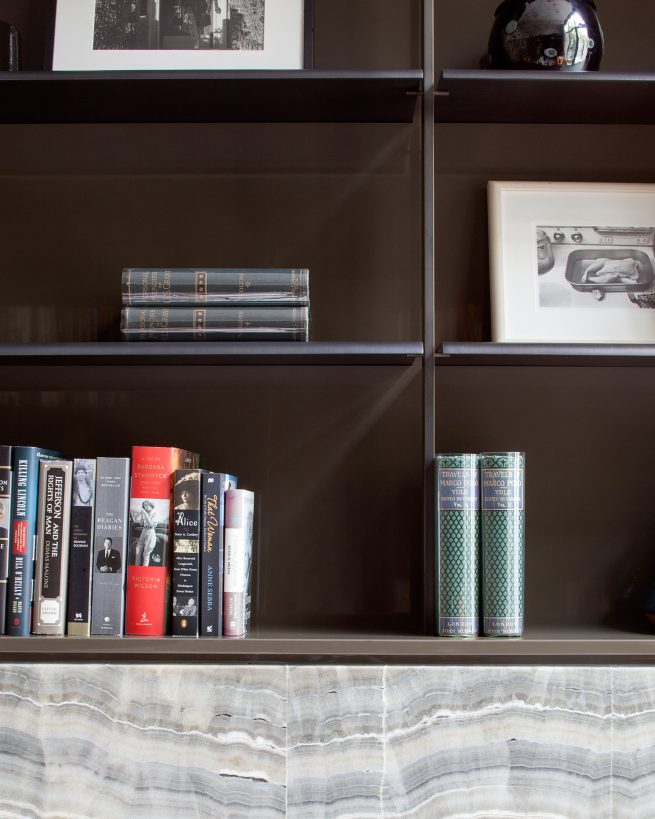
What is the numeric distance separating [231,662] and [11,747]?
384 millimetres

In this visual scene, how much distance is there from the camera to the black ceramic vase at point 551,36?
64.9 inches

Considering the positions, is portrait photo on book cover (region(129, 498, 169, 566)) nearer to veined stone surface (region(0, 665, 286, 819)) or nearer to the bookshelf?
veined stone surface (region(0, 665, 286, 819))

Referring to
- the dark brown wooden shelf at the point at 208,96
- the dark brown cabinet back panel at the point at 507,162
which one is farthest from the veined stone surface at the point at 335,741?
the dark brown wooden shelf at the point at 208,96

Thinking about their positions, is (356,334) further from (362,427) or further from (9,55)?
(9,55)

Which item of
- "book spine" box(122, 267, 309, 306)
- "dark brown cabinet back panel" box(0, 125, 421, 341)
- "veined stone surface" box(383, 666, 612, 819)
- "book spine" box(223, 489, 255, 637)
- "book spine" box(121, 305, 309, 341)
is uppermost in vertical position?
"dark brown cabinet back panel" box(0, 125, 421, 341)

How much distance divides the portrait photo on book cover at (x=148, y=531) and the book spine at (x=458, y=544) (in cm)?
48

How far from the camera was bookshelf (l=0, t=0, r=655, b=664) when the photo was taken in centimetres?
184

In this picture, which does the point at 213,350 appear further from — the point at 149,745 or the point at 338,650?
the point at 149,745

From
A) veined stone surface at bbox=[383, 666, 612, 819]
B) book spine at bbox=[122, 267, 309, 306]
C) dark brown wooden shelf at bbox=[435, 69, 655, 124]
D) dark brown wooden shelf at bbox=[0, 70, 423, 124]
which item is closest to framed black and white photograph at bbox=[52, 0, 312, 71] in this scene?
dark brown wooden shelf at bbox=[0, 70, 423, 124]

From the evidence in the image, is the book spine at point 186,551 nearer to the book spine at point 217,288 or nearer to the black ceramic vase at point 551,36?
the book spine at point 217,288

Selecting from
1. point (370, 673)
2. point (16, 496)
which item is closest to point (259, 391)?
point (16, 496)

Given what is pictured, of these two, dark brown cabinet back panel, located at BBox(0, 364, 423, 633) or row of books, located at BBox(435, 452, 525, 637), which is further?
dark brown cabinet back panel, located at BBox(0, 364, 423, 633)

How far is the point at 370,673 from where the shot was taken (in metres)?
1.45

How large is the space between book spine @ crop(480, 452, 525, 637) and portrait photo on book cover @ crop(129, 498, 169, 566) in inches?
22.2
